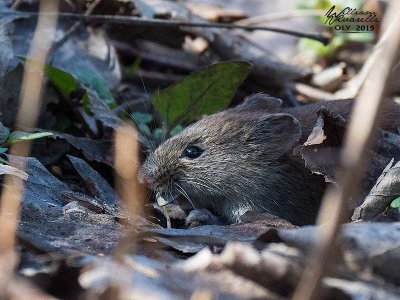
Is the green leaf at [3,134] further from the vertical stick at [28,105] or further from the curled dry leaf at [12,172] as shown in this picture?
the curled dry leaf at [12,172]

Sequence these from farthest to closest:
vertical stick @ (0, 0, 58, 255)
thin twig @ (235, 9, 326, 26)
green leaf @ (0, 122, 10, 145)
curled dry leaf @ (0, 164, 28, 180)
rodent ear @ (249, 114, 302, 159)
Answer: thin twig @ (235, 9, 326, 26) < rodent ear @ (249, 114, 302, 159) < green leaf @ (0, 122, 10, 145) < curled dry leaf @ (0, 164, 28, 180) < vertical stick @ (0, 0, 58, 255)

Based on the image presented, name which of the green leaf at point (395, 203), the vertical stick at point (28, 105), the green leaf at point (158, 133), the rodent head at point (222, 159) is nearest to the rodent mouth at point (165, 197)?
the rodent head at point (222, 159)

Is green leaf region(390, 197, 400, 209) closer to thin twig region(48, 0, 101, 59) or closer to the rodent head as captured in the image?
the rodent head

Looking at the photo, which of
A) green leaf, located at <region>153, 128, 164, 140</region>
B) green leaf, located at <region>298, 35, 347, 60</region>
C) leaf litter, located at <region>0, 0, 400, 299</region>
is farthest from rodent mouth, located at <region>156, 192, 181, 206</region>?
green leaf, located at <region>298, 35, 347, 60</region>

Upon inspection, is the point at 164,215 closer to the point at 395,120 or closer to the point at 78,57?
the point at 395,120

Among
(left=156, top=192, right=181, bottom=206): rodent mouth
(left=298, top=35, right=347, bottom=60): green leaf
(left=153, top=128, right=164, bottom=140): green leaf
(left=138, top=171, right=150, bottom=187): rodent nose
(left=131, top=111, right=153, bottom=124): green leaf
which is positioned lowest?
(left=156, top=192, right=181, bottom=206): rodent mouth

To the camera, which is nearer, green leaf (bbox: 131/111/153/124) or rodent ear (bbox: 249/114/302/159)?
rodent ear (bbox: 249/114/302/159)

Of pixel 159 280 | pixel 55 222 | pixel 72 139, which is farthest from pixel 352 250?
pixel 72 139
